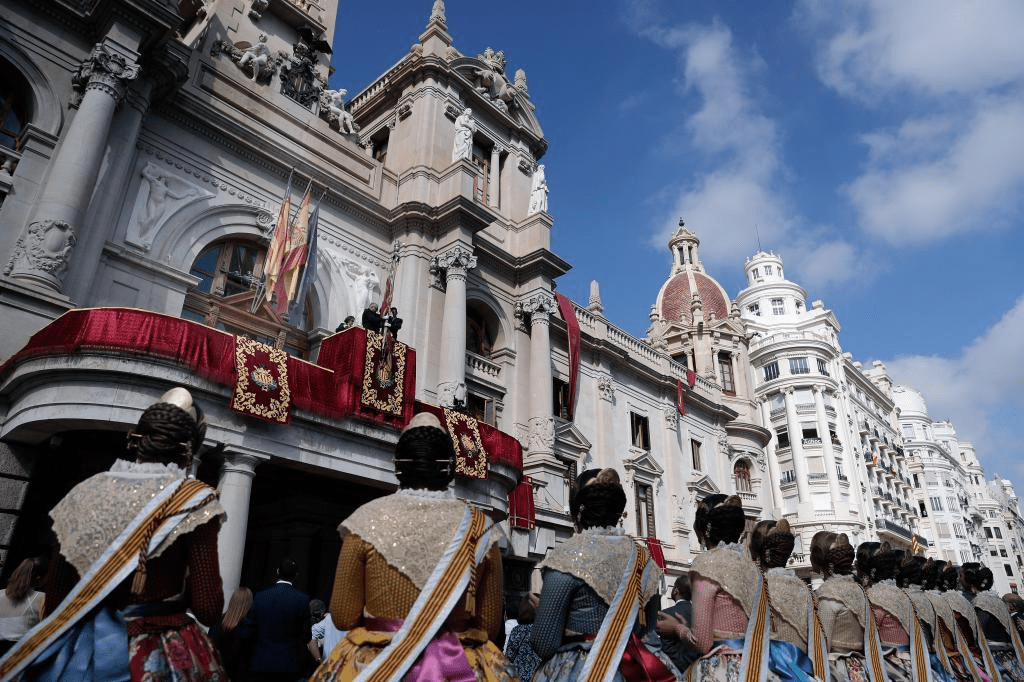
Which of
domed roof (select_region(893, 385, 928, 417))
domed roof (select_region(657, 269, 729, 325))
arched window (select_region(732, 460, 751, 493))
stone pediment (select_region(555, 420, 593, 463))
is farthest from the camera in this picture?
domed roof (select_region(893, 385, 928, 417))

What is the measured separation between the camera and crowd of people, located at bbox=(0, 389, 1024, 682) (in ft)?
9.44

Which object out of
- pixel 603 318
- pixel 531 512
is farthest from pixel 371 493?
pixel 603 318

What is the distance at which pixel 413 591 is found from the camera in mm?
3068

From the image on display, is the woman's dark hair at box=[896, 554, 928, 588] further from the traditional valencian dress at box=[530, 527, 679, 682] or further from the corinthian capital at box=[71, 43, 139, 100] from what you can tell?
the corinthian capital at box=[71, 43, 139, 100]

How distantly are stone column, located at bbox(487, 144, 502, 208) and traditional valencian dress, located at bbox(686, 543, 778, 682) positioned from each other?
1898 cm

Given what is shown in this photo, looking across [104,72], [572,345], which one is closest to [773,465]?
[572,345]

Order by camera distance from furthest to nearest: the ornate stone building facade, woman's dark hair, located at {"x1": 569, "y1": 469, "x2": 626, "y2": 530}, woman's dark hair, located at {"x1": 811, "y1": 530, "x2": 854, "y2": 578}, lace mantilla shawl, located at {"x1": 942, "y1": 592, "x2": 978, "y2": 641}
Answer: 1. the ornate stone building facade
2. lace mantilla shawl, located at {"x1": 942, "y1": 592, "x2": 978, "y2": 641}
3. woman's dark hair, located at {"x1": 811, "y1": 530, "x2": 854, "y2": 578}
4. woman's dark hair, located at {"x1": 569, "y1": 469, "x2": 626, "y2": 530}

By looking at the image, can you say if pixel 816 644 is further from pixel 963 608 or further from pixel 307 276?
pixel 307 276

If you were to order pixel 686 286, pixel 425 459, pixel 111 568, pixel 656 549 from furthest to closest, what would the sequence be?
pixel 686 286, pixel 656 549, pixel 425 459, pixel 111 568

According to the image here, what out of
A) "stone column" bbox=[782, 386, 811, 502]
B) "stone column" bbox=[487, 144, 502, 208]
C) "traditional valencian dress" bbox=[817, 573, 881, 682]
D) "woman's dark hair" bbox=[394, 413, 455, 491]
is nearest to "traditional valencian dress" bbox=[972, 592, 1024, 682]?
"traditional valencian dress" bbox=[817, 573, 881, 682]

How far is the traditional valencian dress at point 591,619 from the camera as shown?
355 centimetres

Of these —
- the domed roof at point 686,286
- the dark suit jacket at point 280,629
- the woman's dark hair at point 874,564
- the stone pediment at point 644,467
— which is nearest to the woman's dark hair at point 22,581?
the dark suit jacket at point 280,629

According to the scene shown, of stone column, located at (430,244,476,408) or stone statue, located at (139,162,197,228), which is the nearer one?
stone statue, located at (139,162,197,228)

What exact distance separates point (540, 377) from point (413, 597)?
17.1 meters
